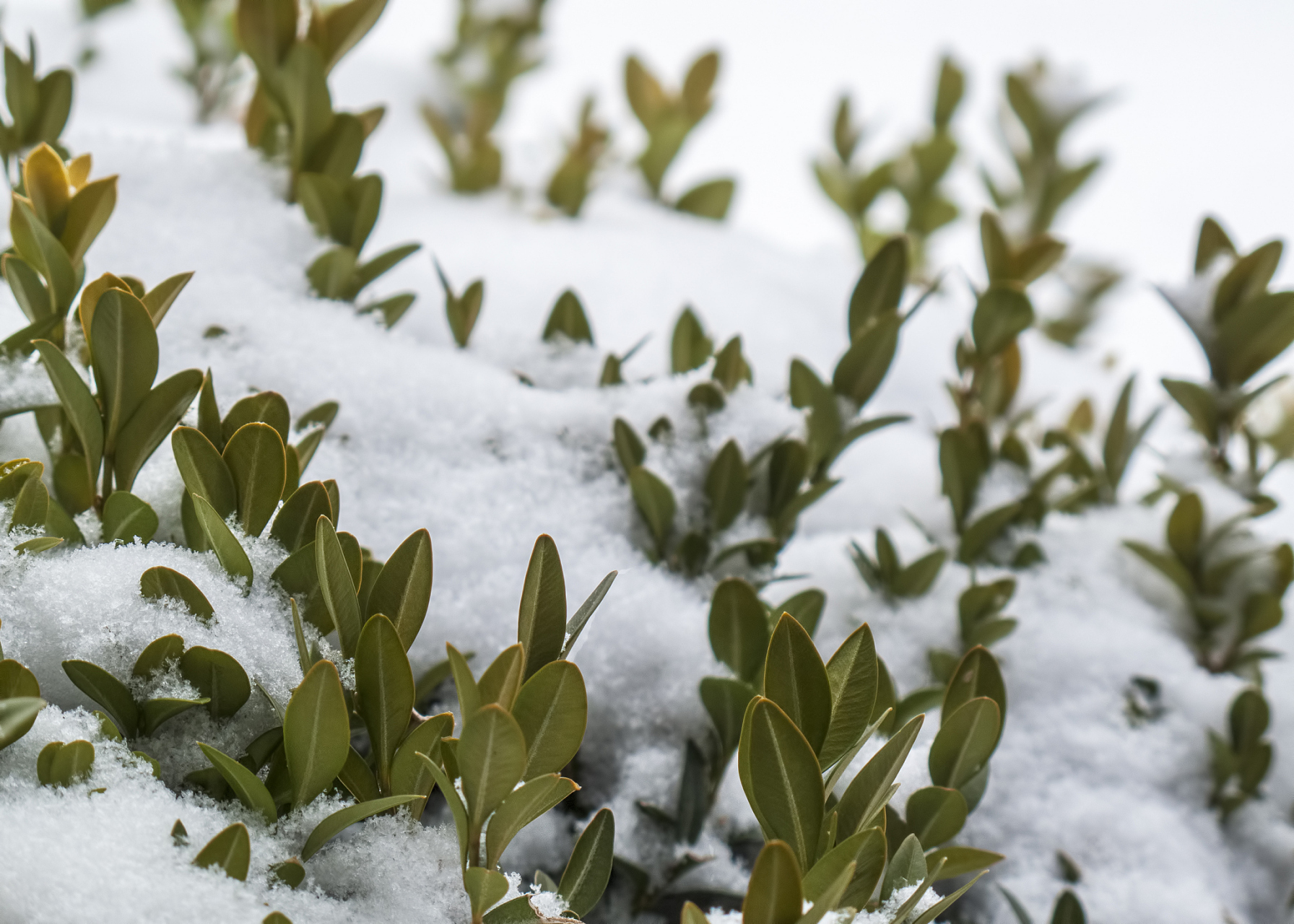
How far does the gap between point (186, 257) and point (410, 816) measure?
61cm

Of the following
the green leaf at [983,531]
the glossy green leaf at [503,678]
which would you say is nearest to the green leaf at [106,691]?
the glossy green leaf at [503,678]

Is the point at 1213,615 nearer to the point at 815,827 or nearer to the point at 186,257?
the point at 815,827

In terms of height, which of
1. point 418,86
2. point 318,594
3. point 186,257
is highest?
point 418,86

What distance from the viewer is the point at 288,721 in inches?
18.3

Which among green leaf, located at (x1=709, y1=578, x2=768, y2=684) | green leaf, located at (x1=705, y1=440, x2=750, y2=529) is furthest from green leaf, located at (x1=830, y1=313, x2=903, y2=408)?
green leaf, located at (x1=709, y1=578, x2=768, y2=684)

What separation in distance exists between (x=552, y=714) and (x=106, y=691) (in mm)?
258

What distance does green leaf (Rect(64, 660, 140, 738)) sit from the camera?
1.61ft

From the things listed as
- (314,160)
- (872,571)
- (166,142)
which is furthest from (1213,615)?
(166,142)

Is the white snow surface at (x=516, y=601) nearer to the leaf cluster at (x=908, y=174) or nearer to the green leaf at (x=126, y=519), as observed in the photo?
the green leaf at (x=126, y=519)

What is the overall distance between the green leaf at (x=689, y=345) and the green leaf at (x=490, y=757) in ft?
1.82

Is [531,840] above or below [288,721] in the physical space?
below

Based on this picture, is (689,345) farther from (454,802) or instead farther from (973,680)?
(454,802)

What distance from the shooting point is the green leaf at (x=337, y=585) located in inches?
18.8

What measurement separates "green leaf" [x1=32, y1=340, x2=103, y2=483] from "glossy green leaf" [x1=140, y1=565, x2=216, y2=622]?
123mm
